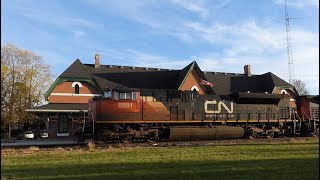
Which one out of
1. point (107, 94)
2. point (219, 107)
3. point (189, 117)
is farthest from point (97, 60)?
point (189, 117)

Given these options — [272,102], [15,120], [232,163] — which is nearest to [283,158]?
[232,163]

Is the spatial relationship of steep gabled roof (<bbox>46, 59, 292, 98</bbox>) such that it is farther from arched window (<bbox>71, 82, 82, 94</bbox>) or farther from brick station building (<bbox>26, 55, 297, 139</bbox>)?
arched window (<bbox>71, 82, 82, 94</bbox>)

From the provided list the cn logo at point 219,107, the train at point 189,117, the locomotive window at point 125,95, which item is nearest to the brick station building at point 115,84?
the train at point 189,117

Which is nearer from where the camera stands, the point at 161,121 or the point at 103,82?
the point at 161,121

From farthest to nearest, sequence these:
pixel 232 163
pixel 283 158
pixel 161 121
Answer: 1. pixel 161 121
2. pixel 283 158
3. pixel 232 163

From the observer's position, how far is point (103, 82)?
41.0 metres

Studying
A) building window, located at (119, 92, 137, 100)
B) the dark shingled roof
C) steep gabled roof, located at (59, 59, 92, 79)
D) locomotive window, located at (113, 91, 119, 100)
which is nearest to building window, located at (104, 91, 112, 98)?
locomotive window, located at (113, 91, 119, 100)

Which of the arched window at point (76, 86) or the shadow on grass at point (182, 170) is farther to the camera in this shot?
the arched window at point (76, 86)

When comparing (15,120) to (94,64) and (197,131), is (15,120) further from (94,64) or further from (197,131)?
(197,131)

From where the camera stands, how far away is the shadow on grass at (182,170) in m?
9.45

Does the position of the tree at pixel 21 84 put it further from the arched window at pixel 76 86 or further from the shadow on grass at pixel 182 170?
the shadow on grass at pixel 182 170

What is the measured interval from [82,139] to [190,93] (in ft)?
24.1

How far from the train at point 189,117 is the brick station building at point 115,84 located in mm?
5862

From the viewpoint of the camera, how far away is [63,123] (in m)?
37.1
